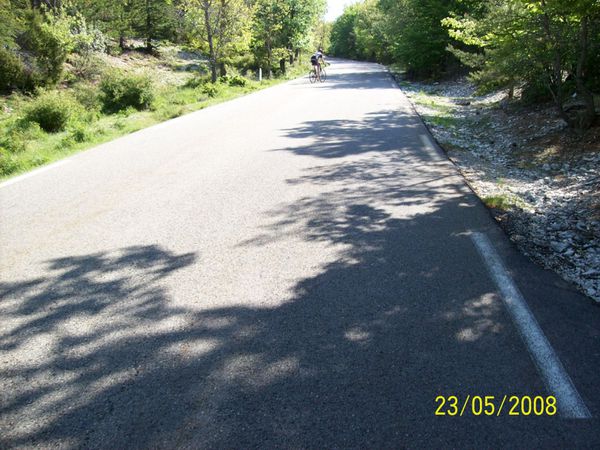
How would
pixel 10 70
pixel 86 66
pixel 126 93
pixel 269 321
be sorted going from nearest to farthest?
1. pixel 269 321
2. pixel 126 93
3. pixel 10 70
4. pixel 86 66

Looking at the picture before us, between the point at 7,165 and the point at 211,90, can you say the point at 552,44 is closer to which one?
the point at 7,165

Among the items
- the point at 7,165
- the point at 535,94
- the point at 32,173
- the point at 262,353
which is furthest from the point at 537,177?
the point at 7,165

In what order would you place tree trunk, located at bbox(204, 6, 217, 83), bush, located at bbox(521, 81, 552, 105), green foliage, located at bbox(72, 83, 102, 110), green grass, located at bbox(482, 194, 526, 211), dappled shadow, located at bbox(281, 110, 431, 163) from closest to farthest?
green grass, located at bbox(482, 194, 526, 211)
dappled shadow, located at bbox(281, 110, 431, 163)
bush, located at bbox(521, 81, 552, 105)
green foliage, located at bbox(72, 83, 102, 110)
tree trunk, located at bbox(204, 6, 217, 83)

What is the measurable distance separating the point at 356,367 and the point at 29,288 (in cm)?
289

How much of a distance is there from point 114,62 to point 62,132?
64.3 ft

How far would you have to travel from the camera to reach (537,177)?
21.2 feet

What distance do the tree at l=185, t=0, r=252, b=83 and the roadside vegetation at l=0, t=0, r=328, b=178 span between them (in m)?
0.06

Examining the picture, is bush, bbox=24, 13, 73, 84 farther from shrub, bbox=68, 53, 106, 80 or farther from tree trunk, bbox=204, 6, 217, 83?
tree trunk, bbox=204, 6, 217, 83

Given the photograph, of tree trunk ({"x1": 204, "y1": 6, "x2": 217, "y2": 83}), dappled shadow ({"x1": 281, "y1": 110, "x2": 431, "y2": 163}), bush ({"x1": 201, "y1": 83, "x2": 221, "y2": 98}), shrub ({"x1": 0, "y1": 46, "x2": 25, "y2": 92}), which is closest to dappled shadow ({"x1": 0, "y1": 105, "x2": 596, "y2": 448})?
dappled shadow ({"x1": 281, "y1": 110, "x2": 431, "y2": 163})

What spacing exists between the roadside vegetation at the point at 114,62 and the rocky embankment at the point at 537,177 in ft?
28.7

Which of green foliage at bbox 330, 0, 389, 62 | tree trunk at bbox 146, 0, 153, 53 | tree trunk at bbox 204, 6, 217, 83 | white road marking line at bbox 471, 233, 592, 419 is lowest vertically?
white road marking line at bbox 471, 233, 592, 419

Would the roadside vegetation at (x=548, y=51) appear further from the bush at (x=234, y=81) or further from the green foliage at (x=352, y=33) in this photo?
the green foliage at (x=352, y=33)

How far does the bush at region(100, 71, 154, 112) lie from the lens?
16.2 metres

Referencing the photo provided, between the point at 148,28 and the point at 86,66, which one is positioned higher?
the point at 148,28
